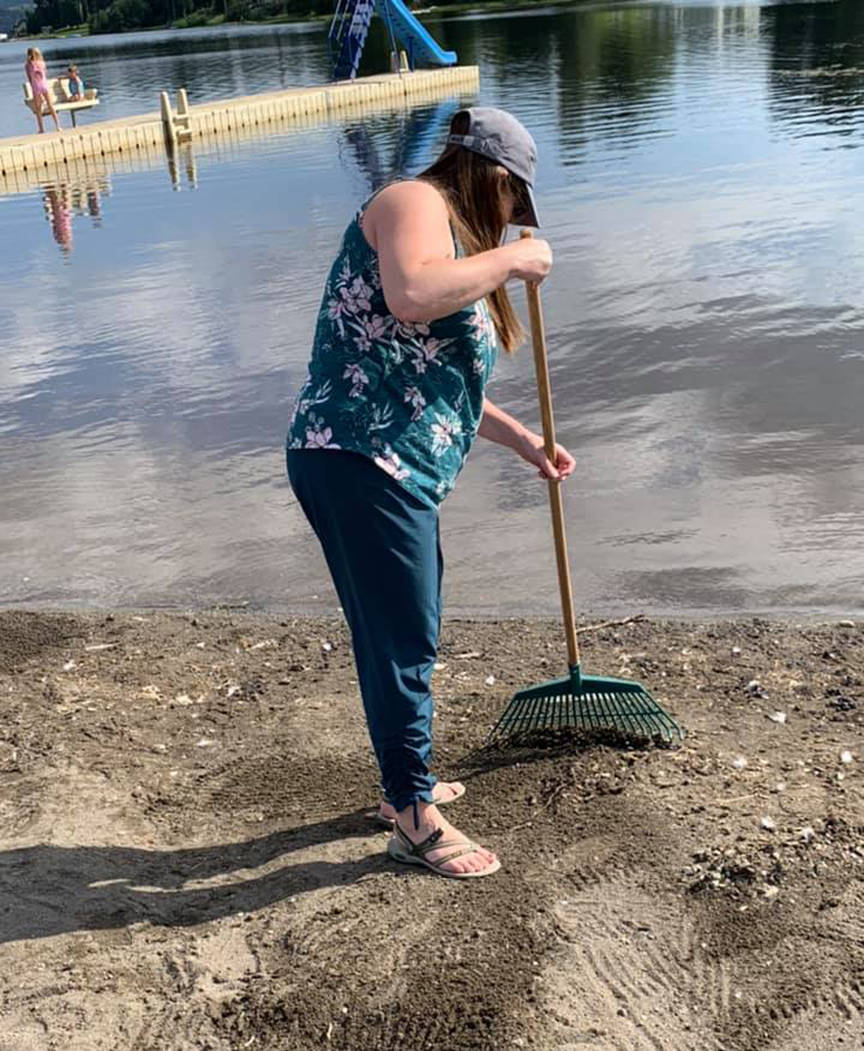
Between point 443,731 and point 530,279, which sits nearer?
point 530,279

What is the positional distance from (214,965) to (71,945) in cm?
39

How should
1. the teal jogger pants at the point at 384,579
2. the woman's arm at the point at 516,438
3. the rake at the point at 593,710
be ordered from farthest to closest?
1. the rake at the point at 593,710
2. the woman's arm at the point at 516,438
3. the teal jogger pants at the point at 384,579

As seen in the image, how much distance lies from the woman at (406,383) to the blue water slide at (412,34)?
123 feet

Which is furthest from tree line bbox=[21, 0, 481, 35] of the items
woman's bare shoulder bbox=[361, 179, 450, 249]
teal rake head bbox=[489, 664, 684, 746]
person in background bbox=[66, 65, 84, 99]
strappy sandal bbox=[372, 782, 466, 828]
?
woman's bare shoulder bbox=[361, 179, 450, 249]

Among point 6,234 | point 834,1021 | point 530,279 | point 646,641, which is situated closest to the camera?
point 834,1021

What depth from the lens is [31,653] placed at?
5.07m

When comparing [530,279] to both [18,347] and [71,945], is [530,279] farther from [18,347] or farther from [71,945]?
[18,347]

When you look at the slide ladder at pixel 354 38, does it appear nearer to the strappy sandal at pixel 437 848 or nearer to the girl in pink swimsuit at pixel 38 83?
the girl in pink swimsuit at pixel 38 83

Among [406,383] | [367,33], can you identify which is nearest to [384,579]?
[406,383]

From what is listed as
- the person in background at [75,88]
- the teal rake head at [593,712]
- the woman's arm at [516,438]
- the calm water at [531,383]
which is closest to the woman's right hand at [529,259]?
the woman's arm at [516,438]

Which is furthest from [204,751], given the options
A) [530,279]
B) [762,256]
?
[762,256]

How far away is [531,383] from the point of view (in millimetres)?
8766

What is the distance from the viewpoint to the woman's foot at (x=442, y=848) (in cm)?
335

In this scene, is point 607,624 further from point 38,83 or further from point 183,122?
point 183,122
